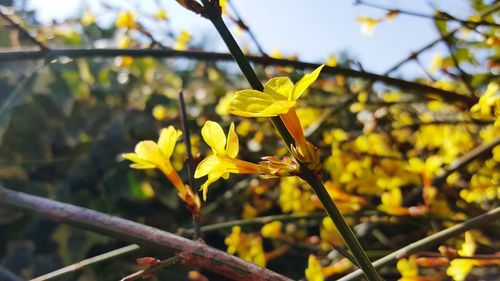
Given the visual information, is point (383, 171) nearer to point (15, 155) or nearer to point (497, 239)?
point (497, 239)

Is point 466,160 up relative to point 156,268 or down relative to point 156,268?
up

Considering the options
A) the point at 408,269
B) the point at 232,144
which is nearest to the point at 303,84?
the point at 232,144

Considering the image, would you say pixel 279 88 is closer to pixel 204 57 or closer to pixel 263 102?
pixel 263 102

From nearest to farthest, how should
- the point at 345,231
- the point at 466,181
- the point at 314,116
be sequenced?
the point at 345,231, the point at 466,181, the point at 314,116

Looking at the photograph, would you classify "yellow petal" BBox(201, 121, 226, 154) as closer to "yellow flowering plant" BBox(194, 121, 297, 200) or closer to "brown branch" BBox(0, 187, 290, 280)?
"yellow flowering plant" BBox(194, 121, 297, 200)

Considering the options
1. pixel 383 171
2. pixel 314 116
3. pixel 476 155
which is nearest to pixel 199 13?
pixel 476 155
